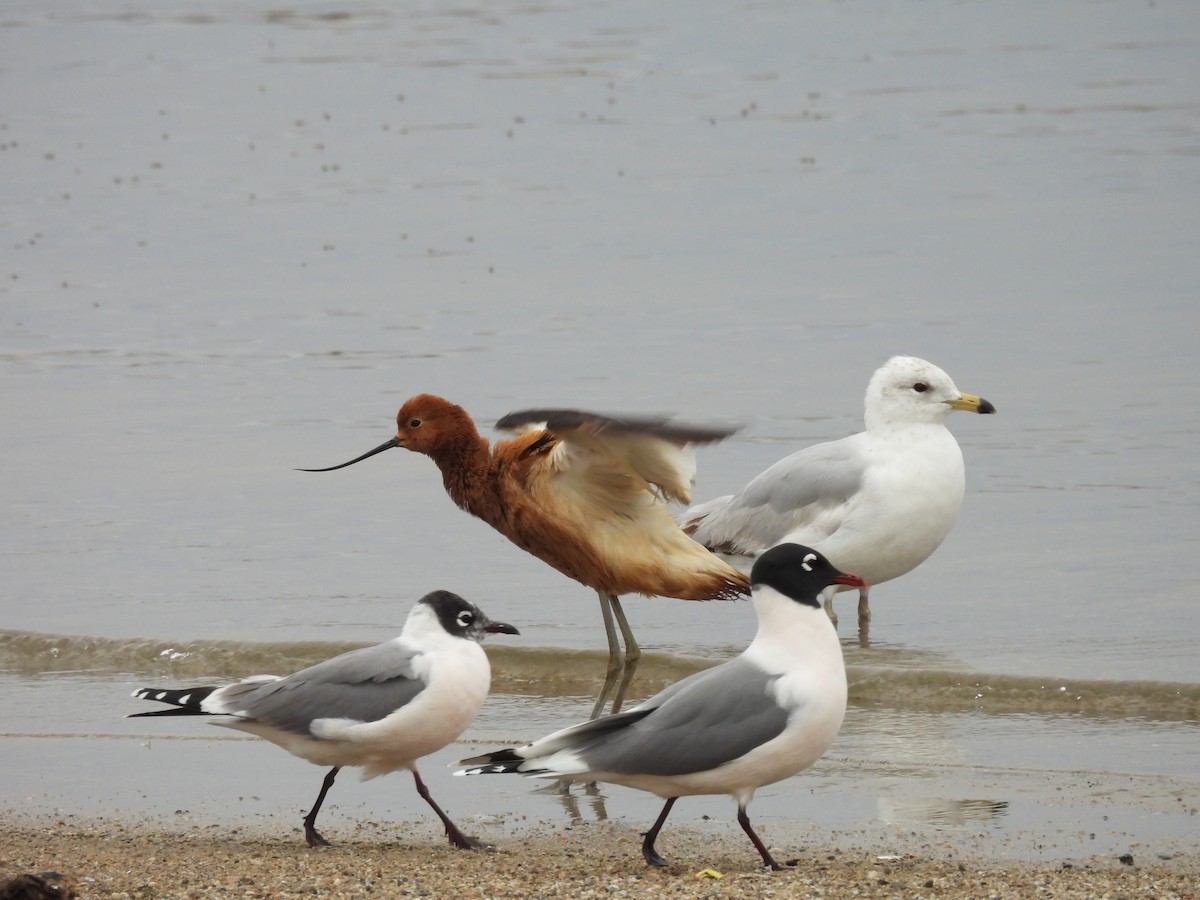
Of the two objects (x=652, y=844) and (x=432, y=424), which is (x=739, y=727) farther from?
(x=432, y=424)

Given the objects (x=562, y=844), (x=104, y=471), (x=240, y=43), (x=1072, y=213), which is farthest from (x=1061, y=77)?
(x=562, y=844)

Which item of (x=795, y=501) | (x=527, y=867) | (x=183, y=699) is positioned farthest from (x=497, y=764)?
(x=795, y=501)

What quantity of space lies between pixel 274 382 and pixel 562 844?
360 inches

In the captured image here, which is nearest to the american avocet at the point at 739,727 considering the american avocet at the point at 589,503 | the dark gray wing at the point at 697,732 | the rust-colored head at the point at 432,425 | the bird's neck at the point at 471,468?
the dark gray wing at the point at 697,732

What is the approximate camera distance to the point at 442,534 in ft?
39.9

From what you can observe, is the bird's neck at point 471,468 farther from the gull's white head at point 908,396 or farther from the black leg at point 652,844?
the black leg at point 652,844

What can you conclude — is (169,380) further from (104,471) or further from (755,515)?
(755,515)

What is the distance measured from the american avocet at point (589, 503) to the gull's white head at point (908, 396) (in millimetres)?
1434

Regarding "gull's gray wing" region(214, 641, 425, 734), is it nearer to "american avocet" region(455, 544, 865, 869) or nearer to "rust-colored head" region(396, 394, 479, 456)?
"american avocet" region(455, 544, 865, 869)

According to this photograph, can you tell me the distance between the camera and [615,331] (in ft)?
54.8

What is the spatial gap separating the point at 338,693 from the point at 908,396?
3.90 meters

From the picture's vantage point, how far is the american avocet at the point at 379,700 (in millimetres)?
6828

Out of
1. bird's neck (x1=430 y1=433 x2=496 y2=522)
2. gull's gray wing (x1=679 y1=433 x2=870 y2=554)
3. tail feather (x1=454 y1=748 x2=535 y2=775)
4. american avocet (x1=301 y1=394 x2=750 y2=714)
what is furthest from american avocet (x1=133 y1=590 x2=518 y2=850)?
gull's gray wing (x1=679 y1=433 x2=870 y2=554)

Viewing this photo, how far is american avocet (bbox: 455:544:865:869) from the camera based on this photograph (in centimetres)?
638
